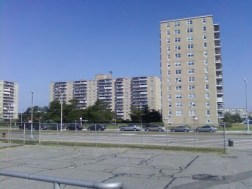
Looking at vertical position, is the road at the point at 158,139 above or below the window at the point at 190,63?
below

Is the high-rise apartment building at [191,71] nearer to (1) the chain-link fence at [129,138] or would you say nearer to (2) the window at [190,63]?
(2) the window at [190,63]

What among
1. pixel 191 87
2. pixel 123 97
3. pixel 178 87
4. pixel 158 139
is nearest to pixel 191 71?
pixel 191 87

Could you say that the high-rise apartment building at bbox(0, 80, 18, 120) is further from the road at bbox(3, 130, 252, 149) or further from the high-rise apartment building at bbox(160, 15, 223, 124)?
the road at bbox(3, 130, 252, 149)

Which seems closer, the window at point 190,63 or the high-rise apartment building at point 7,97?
the window at point 190,63

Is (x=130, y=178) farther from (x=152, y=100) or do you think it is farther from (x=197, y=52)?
(x=152, y=100)

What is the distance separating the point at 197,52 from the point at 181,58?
16.1 feet

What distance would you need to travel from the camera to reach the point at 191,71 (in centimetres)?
10769

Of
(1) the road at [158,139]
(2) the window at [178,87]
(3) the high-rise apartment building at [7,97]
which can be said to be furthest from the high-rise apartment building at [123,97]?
(1) the road at [158,139]

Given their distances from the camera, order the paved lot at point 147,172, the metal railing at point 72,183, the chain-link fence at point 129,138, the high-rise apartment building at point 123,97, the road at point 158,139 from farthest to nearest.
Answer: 1. the high-rise apartment building at point 123,97
2. the road at point 158,139
3. the chain-link fence at point 129,138
4. the paved lot at point 147,172
5. the metal railing at point 72,183

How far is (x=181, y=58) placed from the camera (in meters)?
109

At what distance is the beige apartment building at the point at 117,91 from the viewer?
160250 millimetres

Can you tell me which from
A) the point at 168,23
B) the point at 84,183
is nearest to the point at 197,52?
the point at 168,23

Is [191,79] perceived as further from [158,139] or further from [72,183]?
[72,183]

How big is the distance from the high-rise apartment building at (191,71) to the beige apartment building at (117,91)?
49.0 metres
